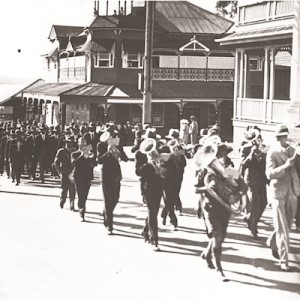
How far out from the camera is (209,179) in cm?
759

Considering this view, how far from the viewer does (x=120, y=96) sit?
100 ft

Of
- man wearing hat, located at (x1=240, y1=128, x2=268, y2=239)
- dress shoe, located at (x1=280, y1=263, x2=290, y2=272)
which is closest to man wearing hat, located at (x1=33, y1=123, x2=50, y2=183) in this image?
man wearing hat, located at (x1=240, y1=128, x2=268, y2=239)

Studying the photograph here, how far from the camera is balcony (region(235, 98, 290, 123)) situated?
66.3 feet

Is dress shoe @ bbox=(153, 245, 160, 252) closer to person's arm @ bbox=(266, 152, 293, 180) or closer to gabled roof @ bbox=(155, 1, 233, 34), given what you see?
person's arm @ bbox=(266, 152, 293, 180)

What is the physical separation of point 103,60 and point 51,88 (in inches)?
184

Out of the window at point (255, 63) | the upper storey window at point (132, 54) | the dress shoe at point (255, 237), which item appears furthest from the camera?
the window at point (255, 63)

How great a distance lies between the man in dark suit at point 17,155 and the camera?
15.1 metres

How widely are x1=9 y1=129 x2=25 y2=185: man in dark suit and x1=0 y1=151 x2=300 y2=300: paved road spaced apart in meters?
3.30

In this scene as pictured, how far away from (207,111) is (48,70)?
12687 millimetres

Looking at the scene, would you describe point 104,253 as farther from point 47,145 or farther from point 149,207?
point 47,145

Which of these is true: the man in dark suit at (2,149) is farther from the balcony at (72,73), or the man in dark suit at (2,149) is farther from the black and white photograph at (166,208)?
the balcony at (72,73)

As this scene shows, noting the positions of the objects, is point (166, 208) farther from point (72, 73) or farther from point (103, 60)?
point (72, 73)

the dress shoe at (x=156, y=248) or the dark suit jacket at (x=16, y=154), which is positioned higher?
the dark suit jacket at (x=16, y=154)

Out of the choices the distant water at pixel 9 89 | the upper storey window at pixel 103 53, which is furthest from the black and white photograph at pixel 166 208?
the distant water at pixel 9 89
